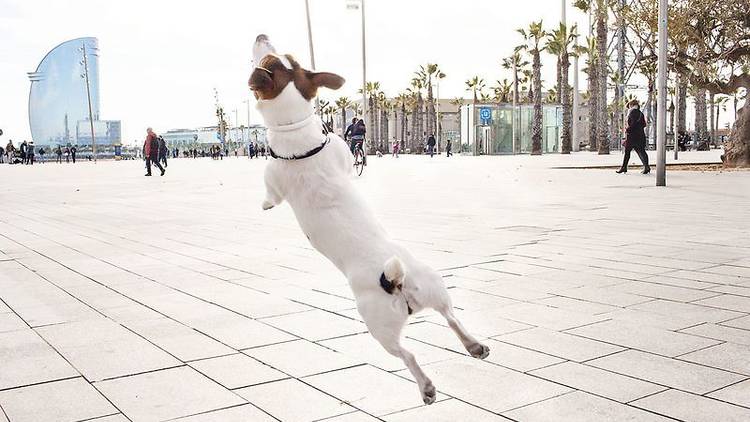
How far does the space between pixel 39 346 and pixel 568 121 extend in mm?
50135

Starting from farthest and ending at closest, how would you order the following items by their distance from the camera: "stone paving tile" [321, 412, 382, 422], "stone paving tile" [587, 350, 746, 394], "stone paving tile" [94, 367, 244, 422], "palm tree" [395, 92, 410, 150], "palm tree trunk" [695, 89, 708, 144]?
1. "palm tree" [395, 92, 410, 150]
2. "palm tree trunk" [695, 89, 708, 144]
3. "stone paving tile" [587, 350, 746, 394]
4. "stone paving tile" [94, 367, 244, 422]
5. "stone paving tile" [321, 412, 382, 422]

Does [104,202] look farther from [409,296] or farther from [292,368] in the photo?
[409,296]

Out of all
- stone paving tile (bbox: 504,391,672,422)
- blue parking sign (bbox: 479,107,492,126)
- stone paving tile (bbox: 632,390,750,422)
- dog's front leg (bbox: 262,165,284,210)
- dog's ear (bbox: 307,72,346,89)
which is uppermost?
blue parking sign (bbox: 479,107,492,126)

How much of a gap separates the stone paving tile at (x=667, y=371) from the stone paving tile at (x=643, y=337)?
14 cm

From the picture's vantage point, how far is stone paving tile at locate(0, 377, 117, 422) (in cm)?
316

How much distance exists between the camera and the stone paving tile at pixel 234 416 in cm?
310

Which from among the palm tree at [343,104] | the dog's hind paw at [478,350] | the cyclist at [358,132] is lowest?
the dog's hind paw at [478,350]

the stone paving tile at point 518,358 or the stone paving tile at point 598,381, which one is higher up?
the stone paving tile at point 518,358

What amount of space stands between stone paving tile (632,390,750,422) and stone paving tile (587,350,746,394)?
0.39 feet

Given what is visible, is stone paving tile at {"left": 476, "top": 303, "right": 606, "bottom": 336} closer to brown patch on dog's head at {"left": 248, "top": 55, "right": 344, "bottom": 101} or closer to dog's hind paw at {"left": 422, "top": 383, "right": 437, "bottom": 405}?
dog's hind paw at {"left": 422, "top": 383, "right": 437, "bottom": 405}

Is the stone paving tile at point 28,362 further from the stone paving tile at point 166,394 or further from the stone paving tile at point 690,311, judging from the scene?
the stone paving tile at point 690,311

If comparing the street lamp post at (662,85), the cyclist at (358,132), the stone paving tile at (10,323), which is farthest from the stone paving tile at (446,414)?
the cyclist at (358,132)

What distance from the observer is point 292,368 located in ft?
12.4

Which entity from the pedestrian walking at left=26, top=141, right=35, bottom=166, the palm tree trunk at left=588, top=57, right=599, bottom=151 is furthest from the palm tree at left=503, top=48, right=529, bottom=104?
the pedestrian walking at left=26, top=141, right=35, bottom=166
